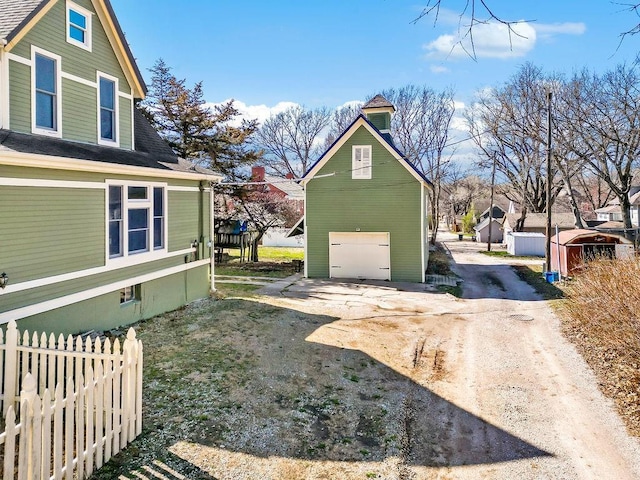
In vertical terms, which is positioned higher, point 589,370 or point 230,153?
point 230,153

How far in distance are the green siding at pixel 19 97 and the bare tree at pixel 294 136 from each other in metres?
39.5

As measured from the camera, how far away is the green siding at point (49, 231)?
24.2ft

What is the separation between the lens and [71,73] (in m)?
9.47

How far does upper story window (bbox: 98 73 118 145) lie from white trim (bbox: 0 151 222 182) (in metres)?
1.37

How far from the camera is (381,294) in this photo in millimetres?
16625

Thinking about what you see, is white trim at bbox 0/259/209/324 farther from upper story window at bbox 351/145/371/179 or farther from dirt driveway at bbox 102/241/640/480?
upper story window at bbox 351/145/371/179

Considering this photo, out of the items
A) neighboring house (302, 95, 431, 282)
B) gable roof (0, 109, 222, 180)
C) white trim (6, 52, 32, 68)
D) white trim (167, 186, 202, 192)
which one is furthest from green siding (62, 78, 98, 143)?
neighboring house (302, 95, 431, 282)

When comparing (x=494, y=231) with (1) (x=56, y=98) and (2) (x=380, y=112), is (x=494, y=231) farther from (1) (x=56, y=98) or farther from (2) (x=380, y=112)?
(1) (x=56, y=98)

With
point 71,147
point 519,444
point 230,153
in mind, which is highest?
point 230,153

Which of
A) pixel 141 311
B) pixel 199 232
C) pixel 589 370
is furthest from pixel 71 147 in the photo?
pixel 589 370

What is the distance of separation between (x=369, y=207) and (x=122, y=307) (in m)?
12.3

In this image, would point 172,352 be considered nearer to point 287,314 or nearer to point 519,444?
point 287,314

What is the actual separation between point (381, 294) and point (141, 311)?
357 inches

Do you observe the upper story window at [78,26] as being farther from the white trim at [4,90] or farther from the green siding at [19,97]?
the white trim at [4,90]
